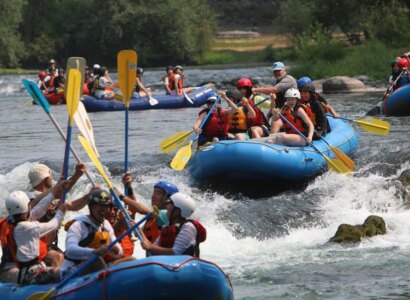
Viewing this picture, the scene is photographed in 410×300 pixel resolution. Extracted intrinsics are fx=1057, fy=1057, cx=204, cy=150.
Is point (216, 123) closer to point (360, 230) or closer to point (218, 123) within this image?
point (218, 123)

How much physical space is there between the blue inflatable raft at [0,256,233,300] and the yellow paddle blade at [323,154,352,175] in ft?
21.9

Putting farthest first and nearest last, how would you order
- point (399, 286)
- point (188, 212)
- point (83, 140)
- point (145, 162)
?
point (145, 162) → point (399, 286) → point (83, 140) → point (188, 212)

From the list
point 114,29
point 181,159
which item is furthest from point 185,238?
point 114,29

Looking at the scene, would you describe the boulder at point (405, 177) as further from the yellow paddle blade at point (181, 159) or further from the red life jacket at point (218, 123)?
the yellow paddle blade at point (181, 159)

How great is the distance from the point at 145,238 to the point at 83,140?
1147 millimetres

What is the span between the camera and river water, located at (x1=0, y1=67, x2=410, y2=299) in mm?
9852

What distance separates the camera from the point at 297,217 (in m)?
12.7

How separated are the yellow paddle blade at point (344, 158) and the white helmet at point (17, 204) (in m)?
7.00

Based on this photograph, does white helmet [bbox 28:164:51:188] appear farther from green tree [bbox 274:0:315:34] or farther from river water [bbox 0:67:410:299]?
green tree [bbox 274:0:315:34]

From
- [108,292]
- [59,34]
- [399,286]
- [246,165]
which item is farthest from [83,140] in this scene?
[59,34]

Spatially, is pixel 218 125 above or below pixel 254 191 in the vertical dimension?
above

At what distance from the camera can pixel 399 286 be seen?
31.3 ft

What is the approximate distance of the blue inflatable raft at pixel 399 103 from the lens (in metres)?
20.3

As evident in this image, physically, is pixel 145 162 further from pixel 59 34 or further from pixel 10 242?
pixel 59 34
